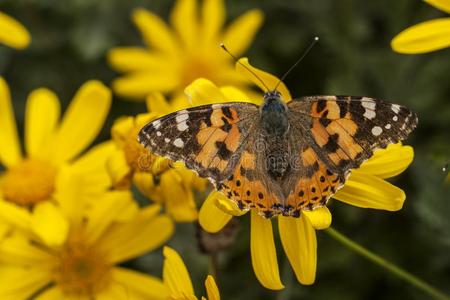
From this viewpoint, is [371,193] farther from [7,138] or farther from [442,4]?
[7,138]

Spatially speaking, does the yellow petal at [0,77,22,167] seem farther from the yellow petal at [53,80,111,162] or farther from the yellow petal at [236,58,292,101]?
the yellow petal at [236,58,292,101]

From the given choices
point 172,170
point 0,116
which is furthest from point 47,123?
point 172,170

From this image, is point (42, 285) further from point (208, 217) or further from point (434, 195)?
point (434, 195)

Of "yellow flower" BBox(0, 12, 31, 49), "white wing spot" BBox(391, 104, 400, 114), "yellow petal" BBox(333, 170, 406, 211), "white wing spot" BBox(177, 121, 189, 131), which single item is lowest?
"yellow petal" BBox(333, 170, 406, 211)

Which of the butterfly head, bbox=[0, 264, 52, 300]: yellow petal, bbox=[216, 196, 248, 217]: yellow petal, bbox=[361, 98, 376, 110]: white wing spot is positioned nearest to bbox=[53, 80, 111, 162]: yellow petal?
bbox=[0, 264, 52, 300]: yellow petal

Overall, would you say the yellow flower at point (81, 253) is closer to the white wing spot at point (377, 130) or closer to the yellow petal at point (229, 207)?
the yellow petal at point (229, 207)

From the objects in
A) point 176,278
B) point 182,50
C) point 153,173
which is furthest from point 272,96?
point 182,50
